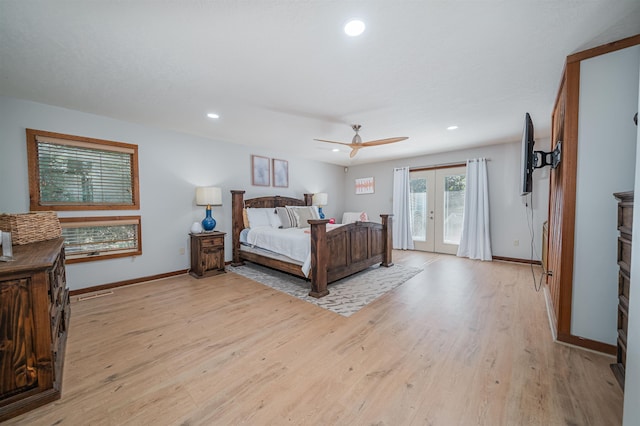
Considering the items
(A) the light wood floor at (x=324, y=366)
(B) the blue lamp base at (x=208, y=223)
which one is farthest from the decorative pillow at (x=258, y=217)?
(A) the light wood floor at (x=324, y=366)

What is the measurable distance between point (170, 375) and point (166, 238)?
2.82 meters

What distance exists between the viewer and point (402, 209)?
20.6 ft

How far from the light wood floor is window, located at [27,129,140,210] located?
4.42ft

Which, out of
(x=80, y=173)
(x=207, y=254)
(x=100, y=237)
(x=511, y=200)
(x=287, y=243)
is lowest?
(x=207, y=254)

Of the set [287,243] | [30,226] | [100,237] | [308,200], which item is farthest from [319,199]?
[30,226]

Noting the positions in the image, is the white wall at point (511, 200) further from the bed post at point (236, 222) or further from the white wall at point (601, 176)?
the bed post at point (236, 222)

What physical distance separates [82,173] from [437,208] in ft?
21.4

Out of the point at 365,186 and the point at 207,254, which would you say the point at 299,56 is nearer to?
the point at 207,254

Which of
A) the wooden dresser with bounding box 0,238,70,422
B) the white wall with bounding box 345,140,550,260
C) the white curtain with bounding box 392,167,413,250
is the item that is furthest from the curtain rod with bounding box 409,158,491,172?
the wooden dresser with bounding box 0,238,70,422

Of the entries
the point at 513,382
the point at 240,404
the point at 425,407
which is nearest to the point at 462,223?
the point at 513,382

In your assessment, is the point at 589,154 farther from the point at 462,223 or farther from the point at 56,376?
the point at 56,376

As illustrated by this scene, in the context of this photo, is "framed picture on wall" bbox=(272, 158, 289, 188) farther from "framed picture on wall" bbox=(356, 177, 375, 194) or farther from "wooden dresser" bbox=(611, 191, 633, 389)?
"wooden dresser" bbox=(611, 191, 633, 389)

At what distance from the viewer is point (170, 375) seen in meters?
1.76

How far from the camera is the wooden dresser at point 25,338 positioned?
139cm
